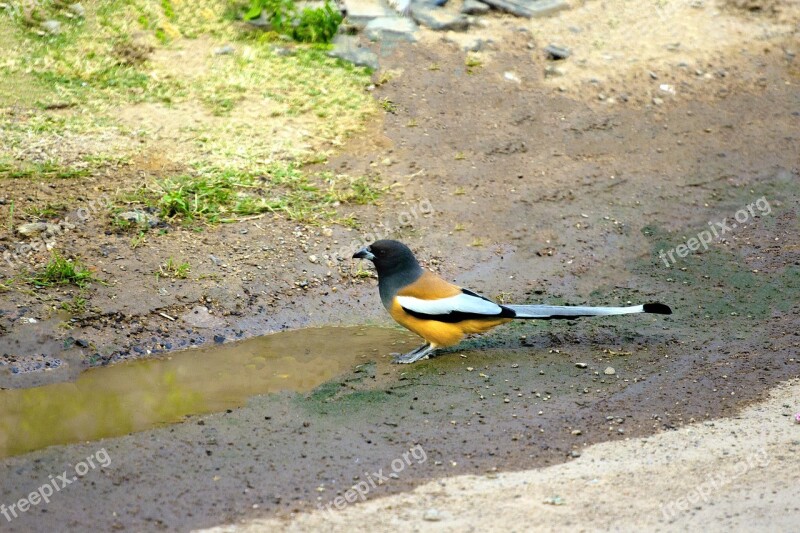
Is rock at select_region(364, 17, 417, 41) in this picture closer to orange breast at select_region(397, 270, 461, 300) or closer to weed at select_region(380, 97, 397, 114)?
weed at select_region(380, 97, 397, 114)

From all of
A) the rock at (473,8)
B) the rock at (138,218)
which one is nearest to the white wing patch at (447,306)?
the rock at (138,218)

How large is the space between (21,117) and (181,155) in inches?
59.4

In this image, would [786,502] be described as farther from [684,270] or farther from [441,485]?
[684,270]

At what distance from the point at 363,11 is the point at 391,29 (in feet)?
1.42

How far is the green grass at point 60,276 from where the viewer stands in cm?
685

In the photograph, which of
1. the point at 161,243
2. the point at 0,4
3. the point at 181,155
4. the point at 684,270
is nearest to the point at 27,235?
the point at 161,243

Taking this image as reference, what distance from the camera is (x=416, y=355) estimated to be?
6.75 meters

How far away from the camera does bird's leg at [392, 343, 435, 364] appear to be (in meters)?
6.69

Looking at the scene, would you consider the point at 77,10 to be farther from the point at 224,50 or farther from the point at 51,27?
the point at 224,50

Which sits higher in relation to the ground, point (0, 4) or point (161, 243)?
point (0, 4)

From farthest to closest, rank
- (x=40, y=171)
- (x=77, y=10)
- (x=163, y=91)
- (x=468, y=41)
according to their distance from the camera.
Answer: (x=468, y=41) → (x=77, y=10) → (x=163, y=91) → (x=40, y=171)

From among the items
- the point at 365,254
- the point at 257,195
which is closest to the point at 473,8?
the point at 257,195

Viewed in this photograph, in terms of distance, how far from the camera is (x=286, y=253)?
296 inches

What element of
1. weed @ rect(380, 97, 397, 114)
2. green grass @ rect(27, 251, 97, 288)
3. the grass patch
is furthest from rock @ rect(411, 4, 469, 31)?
green grass @ rect(27, 251, 97, 288)
